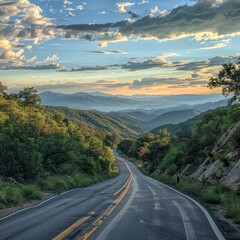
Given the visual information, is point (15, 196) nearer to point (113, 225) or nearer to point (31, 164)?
point (113, 225)

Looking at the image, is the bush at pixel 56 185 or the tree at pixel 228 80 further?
the tree at pixel 228 80

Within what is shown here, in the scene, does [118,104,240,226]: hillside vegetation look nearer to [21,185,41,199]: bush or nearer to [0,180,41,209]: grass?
[21,185,41,199]: bush

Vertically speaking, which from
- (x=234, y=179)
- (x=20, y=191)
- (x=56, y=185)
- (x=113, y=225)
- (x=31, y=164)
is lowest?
(x=56, y=185)

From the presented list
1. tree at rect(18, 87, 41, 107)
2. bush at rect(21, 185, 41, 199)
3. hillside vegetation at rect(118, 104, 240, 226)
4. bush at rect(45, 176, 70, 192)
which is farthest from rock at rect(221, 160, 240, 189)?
tree at rect(18, 87, 41, 107)

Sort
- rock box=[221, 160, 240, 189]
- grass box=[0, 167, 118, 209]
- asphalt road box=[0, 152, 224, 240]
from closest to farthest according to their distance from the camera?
asphalt road box=[0, 152, 224, 240]
grass box=[0, 167, 118, 209]
rock box=[221, 160, 240, 189]

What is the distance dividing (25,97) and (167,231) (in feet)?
335

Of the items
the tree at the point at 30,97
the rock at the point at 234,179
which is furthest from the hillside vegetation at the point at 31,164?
the tree at the point at 30,97

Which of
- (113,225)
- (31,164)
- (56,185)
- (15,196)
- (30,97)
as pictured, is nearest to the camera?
(113,225)

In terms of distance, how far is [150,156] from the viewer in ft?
312

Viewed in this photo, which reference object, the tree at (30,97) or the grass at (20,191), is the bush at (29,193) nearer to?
the grass at (20,191)

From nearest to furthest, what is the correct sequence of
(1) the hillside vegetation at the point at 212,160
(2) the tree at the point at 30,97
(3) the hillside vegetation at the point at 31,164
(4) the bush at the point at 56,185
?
(1) the hillside vegetation at the point at 212,160, (3) the hillside vegetation at the point at 31,164, (4) the bush at the point at 56,185, (2) the tree at the point at 30,97

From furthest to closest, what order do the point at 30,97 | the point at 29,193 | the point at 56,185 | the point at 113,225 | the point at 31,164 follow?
the point at 30,97 → the point at 31,164 → the point at 56,185 → the point at 29,193 → the point at 113,225

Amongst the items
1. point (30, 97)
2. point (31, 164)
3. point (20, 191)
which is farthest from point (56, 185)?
point (30, 97)

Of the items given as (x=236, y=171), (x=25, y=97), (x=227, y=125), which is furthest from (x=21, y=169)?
(x=25, y=97)
